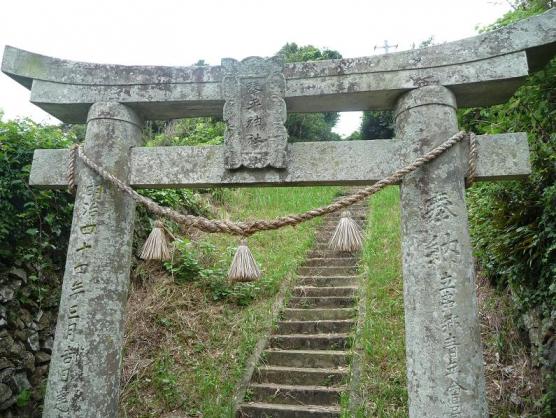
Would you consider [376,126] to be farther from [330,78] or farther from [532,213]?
[330,78]

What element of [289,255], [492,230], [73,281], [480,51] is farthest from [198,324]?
[480,51]

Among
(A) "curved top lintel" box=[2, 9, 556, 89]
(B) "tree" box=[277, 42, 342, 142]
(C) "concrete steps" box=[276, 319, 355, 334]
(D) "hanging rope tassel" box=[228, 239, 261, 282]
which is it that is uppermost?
(B) "tree" box=[277, 42, 342, 142]

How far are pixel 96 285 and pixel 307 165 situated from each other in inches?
Answer: 72.5

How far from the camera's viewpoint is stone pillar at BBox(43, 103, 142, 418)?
3.24 meters

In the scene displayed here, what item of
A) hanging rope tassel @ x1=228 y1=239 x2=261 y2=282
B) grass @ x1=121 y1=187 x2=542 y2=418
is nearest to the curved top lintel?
hanging rope tassel @ x1=228 y1=239 x2=261 y2=282

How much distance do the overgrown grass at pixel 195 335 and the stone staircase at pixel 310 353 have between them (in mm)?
263

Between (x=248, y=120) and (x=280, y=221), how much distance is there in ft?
2.93

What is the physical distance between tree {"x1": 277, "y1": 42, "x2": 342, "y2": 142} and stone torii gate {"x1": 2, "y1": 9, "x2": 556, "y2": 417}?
1176 cm

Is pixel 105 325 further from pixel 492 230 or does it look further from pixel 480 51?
pixel 492 230

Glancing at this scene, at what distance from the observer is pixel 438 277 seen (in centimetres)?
305

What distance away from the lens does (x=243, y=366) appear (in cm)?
541

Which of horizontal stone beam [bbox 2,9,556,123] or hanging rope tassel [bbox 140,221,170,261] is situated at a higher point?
horizontal stone beam [bbox 2,9,556,123]

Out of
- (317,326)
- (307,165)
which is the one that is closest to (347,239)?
(307,165)

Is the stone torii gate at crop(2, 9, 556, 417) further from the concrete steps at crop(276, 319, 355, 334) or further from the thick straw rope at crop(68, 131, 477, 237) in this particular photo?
the concrete steps at crop(276, 319, 355, 334)
